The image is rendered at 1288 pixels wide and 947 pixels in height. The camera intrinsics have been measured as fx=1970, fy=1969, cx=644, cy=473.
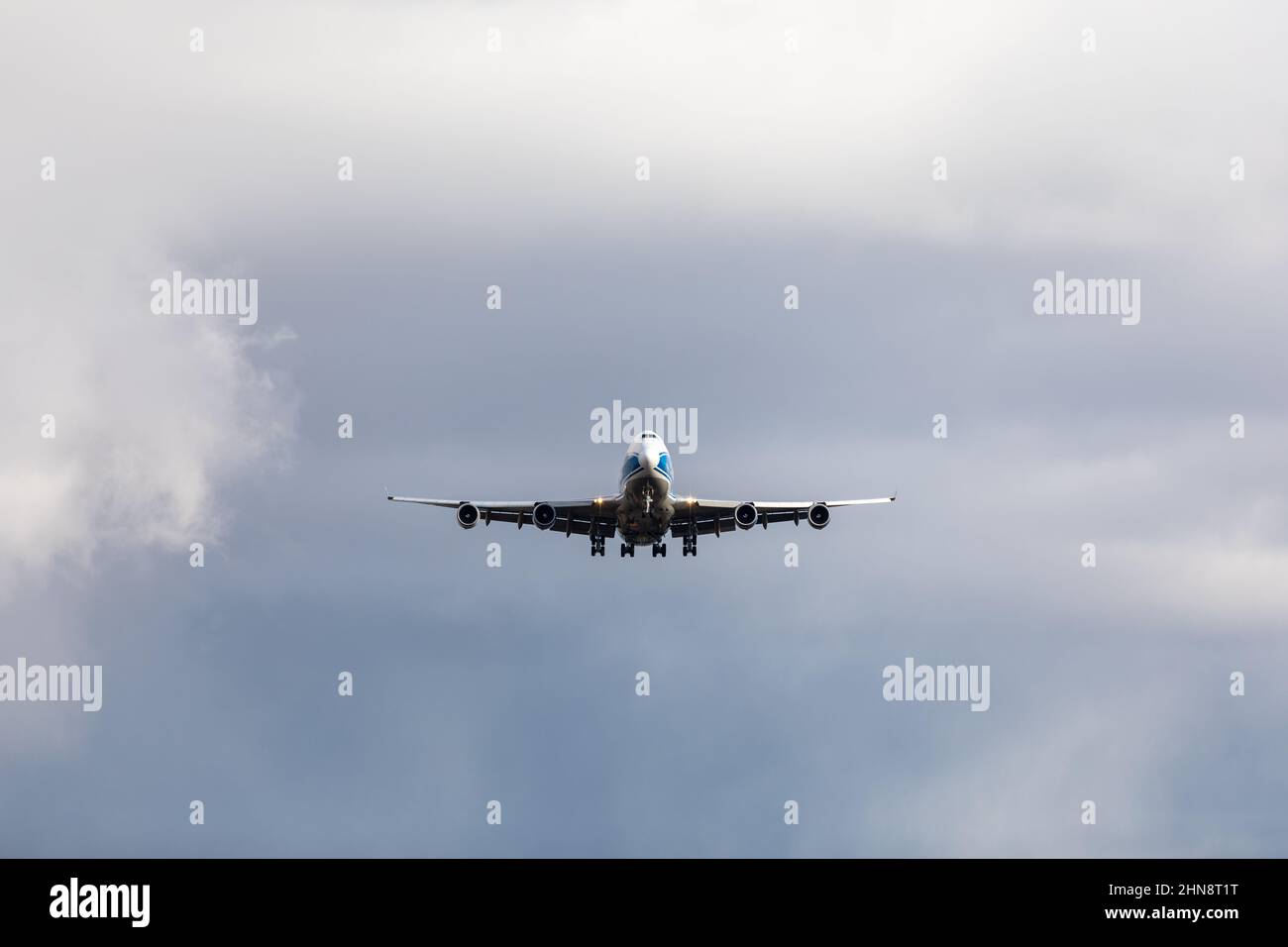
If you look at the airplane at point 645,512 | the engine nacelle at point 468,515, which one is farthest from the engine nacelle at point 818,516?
the engine nacelle at point 468,515

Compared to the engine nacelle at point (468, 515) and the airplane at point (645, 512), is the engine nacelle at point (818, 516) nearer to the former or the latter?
the airplane at point (645, 512)

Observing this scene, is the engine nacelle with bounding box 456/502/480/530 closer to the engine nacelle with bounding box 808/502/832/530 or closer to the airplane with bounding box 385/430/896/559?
the airplane with bounding box 385/430/896/559

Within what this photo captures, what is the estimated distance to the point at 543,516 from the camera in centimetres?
12812

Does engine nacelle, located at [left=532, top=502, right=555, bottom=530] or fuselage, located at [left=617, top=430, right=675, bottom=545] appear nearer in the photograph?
fuselage, located at [left=617, top=430, right=675, bottom=545]

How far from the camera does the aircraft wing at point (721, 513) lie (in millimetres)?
128000

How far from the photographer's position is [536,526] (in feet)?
423

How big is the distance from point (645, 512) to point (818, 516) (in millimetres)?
11766

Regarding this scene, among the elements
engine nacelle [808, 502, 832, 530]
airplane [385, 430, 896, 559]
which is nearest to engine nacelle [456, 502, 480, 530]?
airplane [385, 430, 896, 559]

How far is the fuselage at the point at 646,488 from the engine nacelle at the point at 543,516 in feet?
14.9

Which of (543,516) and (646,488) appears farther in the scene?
(543,516)

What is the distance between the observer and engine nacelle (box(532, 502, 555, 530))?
420 ft
